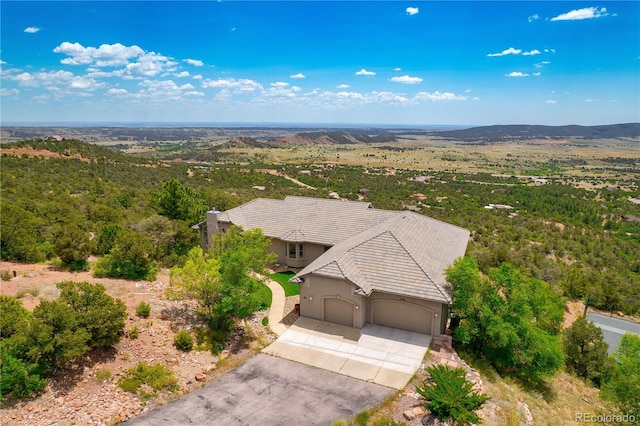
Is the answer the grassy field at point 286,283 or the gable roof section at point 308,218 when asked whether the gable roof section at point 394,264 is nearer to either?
the gable roof section at point 308,218

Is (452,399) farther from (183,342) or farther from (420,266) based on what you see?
(183,342)

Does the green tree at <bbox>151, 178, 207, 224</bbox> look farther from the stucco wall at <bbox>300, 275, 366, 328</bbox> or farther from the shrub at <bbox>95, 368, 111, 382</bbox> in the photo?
the shrub at <bbox>95, 368, 111, 382</bbox>

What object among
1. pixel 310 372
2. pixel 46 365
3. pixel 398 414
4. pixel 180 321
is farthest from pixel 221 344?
pixel 398 414

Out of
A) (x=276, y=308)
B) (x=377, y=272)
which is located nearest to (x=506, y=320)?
(x=377, y=272)

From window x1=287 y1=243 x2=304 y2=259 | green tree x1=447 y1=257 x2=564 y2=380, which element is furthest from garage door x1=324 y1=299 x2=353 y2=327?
window x1=287 y1=243 x2=304 y2=259

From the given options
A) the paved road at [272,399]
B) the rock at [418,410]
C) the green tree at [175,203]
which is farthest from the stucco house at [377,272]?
the green tree at [175,203]

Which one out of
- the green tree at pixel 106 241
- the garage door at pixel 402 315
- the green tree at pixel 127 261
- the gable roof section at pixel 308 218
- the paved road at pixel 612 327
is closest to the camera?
the garage door at pixel 402 315
